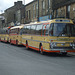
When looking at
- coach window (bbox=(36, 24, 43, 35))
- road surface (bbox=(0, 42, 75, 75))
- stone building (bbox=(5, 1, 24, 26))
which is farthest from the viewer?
stone building (bbox=(5, 1, 24, 26))

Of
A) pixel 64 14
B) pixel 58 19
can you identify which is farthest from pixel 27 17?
pixel 58 19

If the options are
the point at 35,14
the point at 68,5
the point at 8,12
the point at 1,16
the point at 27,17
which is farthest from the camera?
the point at 1,16

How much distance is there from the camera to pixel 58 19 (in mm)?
17750

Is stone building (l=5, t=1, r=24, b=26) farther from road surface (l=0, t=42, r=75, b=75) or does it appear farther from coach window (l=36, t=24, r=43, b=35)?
road surface (l=0, t=42, r=75, b=75)

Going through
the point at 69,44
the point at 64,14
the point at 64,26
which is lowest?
the point at 69,44

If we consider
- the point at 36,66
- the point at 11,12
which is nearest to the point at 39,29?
the point at 36,66

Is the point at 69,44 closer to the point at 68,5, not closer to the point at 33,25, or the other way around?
the point at 33,25

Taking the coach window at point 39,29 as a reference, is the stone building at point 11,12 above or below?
above

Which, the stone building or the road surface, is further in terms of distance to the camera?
the stone building

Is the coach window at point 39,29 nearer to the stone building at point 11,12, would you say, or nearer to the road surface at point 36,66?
the road surface at point 36,66

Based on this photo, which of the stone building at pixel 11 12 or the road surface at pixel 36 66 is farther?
the stone building at pixel 11 12

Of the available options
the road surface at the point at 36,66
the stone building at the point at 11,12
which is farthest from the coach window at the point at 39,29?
the stone building at the point at 11,12

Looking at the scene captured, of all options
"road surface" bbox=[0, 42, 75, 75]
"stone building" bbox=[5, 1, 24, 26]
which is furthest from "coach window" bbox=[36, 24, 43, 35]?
"stone building" bbox=[5, 1, 24, 26]

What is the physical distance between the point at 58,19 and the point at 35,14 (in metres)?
24.8
